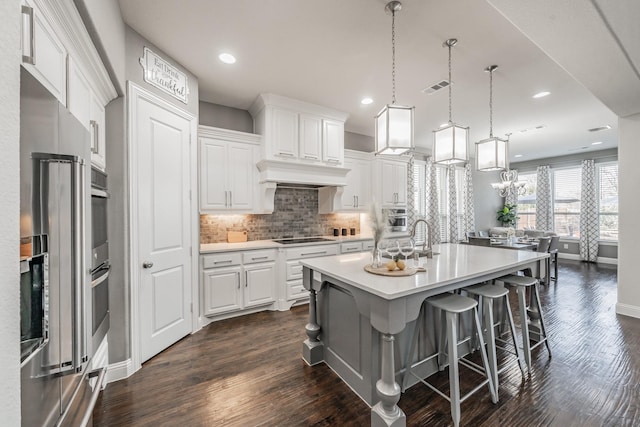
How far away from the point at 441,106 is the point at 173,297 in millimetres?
4410

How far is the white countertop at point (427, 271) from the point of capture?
164cm

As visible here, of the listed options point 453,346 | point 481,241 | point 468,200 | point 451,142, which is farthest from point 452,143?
point 468,200

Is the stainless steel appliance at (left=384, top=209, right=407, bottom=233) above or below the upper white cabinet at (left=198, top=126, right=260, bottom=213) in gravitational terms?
below

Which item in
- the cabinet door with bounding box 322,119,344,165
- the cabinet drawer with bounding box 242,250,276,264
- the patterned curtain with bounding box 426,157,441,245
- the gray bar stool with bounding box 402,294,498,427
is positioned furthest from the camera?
the patterned curtain with bounding box 426,157,441,245

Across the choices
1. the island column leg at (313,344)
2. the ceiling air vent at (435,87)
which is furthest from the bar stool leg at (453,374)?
the ceiling air vent at (435,87)

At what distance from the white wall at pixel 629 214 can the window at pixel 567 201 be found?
520 centimetres

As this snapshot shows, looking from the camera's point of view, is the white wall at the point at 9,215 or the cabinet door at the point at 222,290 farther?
the cabinet door at the point at 222,290

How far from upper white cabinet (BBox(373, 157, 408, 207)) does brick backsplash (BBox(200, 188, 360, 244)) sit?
2.10 feet

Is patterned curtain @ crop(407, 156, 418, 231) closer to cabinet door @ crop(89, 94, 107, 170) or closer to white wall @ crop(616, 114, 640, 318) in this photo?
white wall @ crop(616, 114, 640, 318)

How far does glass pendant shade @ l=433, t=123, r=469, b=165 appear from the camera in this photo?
2432 millimetres

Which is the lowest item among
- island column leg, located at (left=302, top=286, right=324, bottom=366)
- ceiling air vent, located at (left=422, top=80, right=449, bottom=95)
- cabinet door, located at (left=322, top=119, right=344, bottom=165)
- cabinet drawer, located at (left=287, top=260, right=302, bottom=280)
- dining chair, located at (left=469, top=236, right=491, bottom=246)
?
island column leg, located at (left=302, top=286, right=324, bottom=366)

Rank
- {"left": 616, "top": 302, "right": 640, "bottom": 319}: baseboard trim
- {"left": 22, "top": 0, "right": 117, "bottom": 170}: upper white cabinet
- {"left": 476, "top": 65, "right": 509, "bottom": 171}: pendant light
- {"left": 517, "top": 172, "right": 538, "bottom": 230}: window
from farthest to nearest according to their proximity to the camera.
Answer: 1. {"left": 517, "top": 172, "right": 538, "bottom": 230}: window
2. {"left": 616, "top": 302, "right": 640, "bottom": 319}: baseboard trim
3. {"left": 476, "top": 65, "right": 509, "bottom": 171}: pendant light
4. {"left": 22, "top": 0, "right": 117, "bottom": 170}: upper white cabinet

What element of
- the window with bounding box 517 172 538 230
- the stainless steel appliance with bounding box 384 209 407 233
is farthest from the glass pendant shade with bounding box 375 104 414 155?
the window with bounding box 517 172 538 230

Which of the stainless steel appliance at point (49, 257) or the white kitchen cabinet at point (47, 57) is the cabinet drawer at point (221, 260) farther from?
the stainless steel appliance at point (49, 257)
